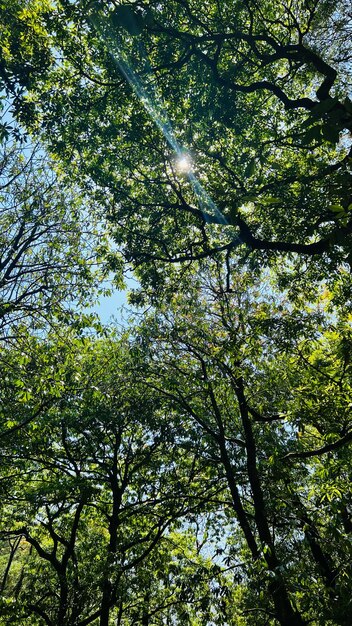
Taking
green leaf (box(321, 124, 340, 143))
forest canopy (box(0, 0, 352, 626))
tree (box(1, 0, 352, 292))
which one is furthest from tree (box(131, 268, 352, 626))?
green leaf (box(321, 124, 340, 143))

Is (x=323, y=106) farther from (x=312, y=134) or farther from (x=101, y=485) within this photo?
(x=101, y=485)

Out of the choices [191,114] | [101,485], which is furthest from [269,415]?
[191,114]

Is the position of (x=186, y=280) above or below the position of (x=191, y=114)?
below

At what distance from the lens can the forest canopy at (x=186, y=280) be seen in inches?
259

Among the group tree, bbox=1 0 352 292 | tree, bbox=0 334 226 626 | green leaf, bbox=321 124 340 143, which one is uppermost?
tree, bbox=1 0 352 292

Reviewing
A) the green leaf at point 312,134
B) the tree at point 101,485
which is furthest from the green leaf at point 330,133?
the tree at point 101,485

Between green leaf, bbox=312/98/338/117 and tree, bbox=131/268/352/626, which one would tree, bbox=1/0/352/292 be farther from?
green leaf, bbox=312/98/338/117

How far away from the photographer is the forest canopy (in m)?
6.57

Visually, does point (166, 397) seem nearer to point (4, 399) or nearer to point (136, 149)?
point (4, 399)

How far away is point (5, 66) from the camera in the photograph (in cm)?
650

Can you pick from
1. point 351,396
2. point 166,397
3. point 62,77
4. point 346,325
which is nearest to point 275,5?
point 62,77

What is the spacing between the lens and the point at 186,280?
970 cm

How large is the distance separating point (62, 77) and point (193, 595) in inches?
432

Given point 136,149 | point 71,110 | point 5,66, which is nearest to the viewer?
point 5,66
